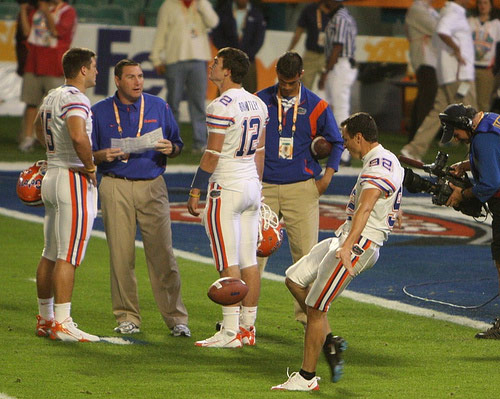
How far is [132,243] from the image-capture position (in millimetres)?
9148

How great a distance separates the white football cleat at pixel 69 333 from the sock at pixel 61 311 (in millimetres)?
25

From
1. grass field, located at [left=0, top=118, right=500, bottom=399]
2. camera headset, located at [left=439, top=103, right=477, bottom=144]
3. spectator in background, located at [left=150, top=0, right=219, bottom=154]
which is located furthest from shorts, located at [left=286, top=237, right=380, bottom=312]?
spectator in background, located at [left=150, top=0, right=219, bottom=154]

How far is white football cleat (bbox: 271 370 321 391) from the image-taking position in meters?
7.31

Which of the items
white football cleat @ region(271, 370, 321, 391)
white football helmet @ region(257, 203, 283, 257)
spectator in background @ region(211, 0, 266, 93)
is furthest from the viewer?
spectator in background @ region(211, 0, 266, 93)

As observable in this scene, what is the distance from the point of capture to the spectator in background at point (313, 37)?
766 inches

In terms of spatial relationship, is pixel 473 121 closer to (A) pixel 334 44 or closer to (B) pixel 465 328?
(B) pixel 465 328

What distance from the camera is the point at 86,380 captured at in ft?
24.8

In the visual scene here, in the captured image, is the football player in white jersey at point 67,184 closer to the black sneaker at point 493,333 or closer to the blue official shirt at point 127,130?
the blue official shirt at point 127,130

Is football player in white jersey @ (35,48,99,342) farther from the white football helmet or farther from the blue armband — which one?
the white football helmet

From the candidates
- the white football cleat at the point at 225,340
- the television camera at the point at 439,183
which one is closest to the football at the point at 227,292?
the white football cleat at the point at 225,340

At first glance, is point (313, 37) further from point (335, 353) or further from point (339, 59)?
point (335, 353)

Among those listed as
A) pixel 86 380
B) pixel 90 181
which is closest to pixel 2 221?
pixel 90 181

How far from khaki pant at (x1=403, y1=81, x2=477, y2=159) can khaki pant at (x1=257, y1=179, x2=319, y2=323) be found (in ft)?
32.2

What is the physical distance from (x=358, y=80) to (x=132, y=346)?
1666 centimetres
